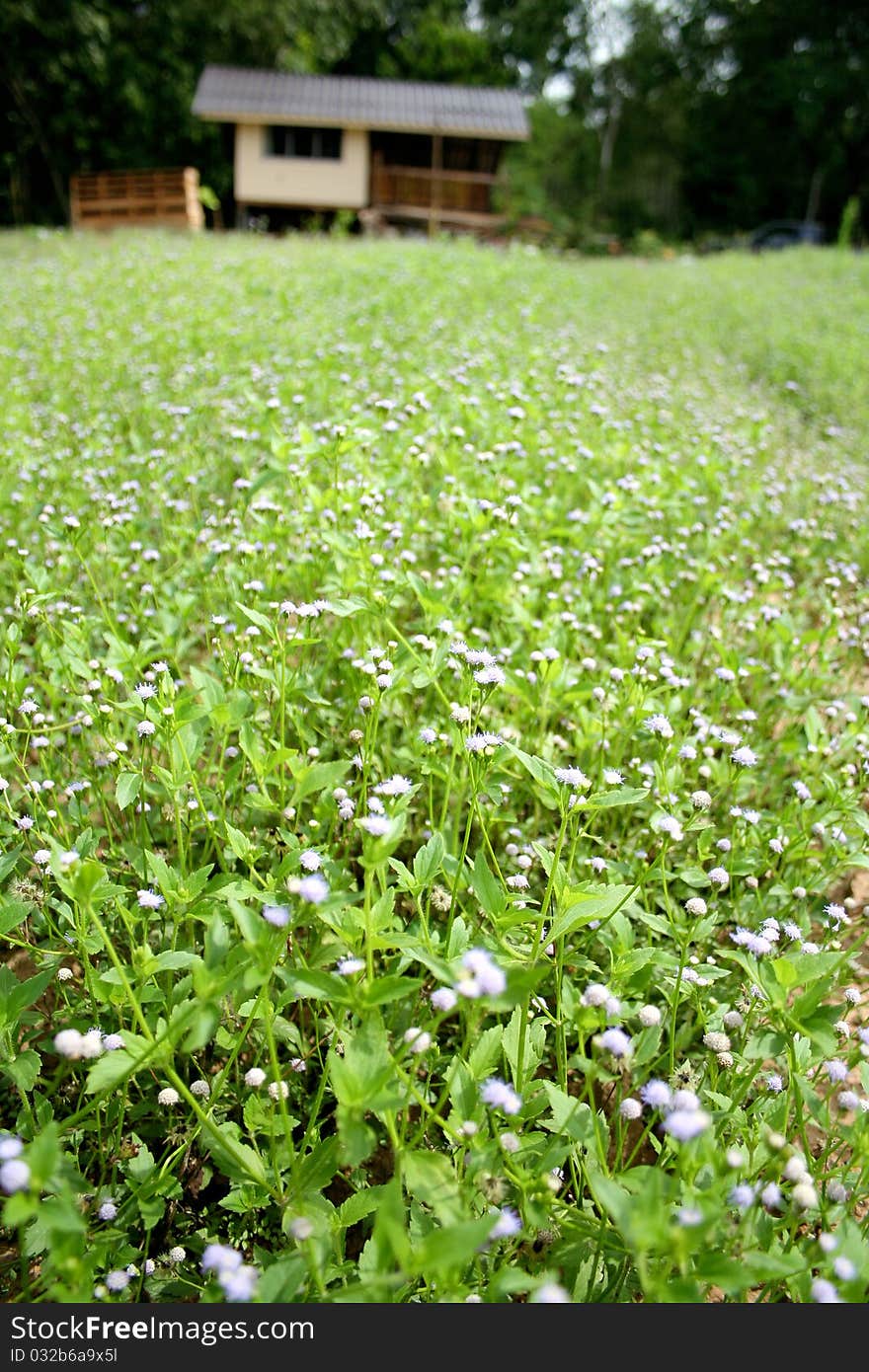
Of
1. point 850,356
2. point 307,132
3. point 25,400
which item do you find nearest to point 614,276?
point 850,356

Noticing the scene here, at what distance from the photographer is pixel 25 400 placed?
20.0ft

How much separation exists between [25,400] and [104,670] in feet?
13.8

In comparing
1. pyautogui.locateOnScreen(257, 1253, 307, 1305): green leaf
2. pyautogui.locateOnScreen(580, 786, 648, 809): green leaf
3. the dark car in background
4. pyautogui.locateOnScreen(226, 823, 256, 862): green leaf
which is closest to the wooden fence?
the dark car in background

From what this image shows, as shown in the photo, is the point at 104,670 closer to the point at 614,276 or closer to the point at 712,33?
the point at 614,276

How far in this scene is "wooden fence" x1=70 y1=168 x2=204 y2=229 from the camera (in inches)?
800

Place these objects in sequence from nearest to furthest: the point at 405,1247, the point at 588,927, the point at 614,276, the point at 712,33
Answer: the point at 405,1247
the point at 588,927
the point at 614,276
the point at 712,33

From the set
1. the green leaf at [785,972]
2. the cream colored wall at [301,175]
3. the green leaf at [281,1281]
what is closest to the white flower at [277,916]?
the green leaf at [281,1281]

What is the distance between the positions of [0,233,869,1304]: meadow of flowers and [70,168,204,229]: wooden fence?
17209mm

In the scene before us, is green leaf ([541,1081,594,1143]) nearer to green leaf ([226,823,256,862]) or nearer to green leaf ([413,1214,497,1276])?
green leaf ([413,1214,497,1276])

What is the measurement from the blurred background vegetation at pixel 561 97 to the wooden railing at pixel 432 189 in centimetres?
247

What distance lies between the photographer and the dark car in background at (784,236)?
26312 millimetres

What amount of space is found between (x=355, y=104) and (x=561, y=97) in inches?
795

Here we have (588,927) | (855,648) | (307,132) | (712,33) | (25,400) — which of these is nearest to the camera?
(588,927)

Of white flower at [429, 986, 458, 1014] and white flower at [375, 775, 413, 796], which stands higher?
white flower at [375, 775, 413, 796]
